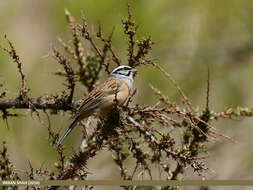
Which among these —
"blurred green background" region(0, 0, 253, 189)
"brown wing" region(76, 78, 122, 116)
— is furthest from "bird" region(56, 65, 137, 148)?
"blurred green background" region(0, 0, 253, 189)

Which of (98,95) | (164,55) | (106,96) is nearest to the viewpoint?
(98,95)

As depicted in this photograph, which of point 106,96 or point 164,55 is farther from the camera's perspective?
point 164,55

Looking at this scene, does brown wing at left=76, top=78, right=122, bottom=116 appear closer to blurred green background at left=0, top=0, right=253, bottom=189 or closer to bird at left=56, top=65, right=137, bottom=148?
bird at left=56, top=65, right=137, bottom=148

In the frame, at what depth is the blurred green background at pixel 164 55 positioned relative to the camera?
4.45 metres

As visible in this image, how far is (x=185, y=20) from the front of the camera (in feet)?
17.6

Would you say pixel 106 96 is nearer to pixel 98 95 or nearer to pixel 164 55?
pixel 98 95

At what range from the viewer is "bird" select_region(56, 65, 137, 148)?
3.49 meters

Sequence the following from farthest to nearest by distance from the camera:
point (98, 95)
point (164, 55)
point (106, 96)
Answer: point (164, 55) → point (106, 96) → point (98, 95)

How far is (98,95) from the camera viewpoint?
13.0ft

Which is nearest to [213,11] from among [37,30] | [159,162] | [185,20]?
[185,20]

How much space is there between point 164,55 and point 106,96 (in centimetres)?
140

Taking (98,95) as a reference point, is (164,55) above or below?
above

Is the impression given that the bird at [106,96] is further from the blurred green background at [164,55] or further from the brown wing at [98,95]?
the blurred green background at [164,55]

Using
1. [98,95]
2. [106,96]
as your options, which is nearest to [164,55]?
[106,96]
